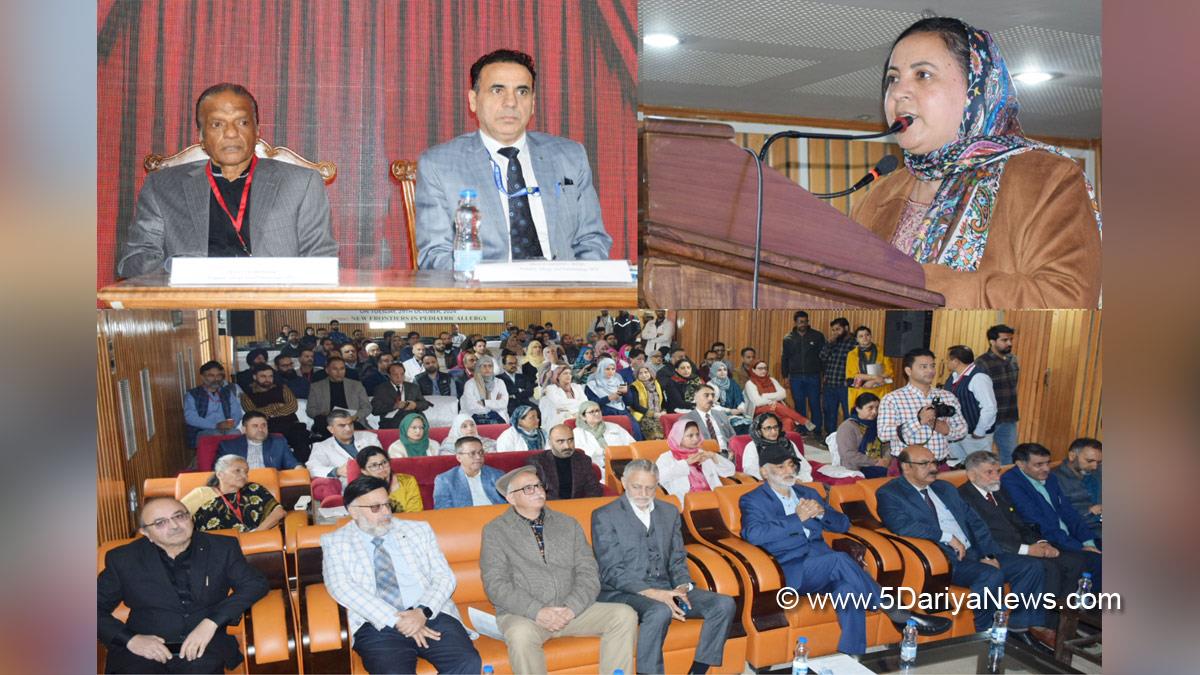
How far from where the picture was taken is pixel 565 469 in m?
2.43

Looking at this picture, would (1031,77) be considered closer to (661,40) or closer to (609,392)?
(661,40)

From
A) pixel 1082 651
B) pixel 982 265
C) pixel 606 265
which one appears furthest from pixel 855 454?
pixel 606 265

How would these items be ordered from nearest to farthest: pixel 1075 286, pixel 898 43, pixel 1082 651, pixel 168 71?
pixel 168 71 < pixel 898 43 < pixel 1075 286 < pixel 1082 651

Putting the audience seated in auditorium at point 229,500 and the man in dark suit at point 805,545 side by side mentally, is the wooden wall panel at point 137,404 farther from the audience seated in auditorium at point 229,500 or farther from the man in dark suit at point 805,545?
the man in dark suit at point 805,545

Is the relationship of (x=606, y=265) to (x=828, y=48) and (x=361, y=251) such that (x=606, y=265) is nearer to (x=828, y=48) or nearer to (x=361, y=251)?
(x=361, y=251)

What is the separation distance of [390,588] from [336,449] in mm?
421

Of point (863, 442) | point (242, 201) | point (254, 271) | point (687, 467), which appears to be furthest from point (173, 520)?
point (863, 442)

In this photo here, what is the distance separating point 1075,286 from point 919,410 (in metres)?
0.56

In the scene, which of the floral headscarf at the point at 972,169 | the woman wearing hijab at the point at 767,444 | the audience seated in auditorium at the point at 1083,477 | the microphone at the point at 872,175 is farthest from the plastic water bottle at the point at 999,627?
the microphone at the point at 872,175

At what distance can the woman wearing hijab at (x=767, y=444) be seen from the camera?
2.48 m

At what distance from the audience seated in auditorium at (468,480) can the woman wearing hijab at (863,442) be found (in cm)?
109

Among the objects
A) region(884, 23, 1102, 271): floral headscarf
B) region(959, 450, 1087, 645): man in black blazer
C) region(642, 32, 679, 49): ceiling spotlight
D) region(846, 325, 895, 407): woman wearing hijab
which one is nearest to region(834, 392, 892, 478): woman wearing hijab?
region(846, 325, 895, 407): woman wearing hijab

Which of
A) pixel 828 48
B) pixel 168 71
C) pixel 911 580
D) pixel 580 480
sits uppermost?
pixel 828 48

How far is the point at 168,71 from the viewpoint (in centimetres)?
196
